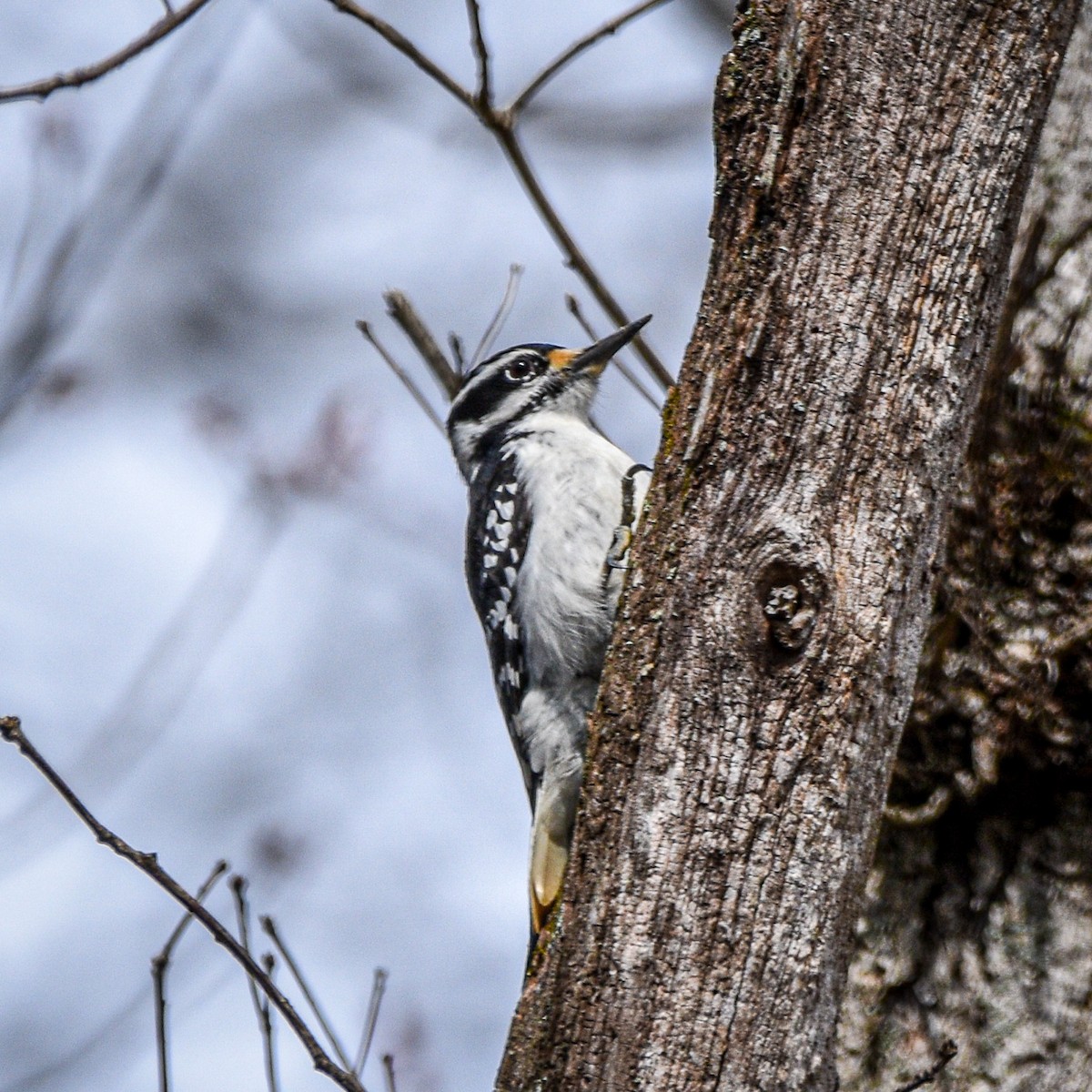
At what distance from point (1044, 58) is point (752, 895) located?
150cm

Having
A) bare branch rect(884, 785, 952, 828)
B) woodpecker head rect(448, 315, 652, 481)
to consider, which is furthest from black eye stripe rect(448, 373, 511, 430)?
bare branch rect(884, 785, 952, 828)

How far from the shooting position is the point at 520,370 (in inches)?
196

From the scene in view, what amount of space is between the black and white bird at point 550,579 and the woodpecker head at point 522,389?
3 centimetres

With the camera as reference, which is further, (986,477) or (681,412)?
(986,477)

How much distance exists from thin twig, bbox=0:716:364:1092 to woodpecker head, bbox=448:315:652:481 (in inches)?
110

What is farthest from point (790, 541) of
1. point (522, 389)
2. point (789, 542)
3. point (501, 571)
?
point (522, 389)

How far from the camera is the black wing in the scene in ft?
13.7

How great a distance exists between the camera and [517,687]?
13.6 feet

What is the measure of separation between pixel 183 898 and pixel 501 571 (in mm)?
2152

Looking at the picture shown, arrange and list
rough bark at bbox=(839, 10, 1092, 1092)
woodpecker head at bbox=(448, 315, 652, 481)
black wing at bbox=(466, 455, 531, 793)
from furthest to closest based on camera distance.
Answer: woodpecker head at bbox=(448, 315, 652, 481) < black wing at bbox=(466, 455, 531, 793) < rough bark at bbox=(839, 10, 1092, 1092)

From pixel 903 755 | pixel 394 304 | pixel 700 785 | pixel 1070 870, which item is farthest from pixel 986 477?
pixel 394 304

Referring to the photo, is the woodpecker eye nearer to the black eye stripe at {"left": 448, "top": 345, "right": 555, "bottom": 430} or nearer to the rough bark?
the black eye stripe at {"left": 448, "top": 345, "right": 555, "bottom": 430}

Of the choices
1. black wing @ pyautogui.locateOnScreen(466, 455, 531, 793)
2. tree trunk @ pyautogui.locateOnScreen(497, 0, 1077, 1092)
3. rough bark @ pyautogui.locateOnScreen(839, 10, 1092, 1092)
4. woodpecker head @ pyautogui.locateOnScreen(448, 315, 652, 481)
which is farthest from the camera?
woodpecker head @ pyautogui.locateOnScreen(448, 315, 652, 481)

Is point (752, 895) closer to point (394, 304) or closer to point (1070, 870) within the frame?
point (1070, 870)
